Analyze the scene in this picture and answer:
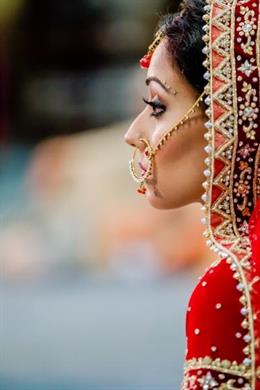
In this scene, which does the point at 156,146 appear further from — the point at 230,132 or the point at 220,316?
the point at 220,316

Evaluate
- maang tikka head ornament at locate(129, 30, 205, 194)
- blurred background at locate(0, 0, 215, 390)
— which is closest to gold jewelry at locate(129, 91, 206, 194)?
maang tikka head ornament at locate(129, 30, 205, 194)

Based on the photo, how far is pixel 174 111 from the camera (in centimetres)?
271

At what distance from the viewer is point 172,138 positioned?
270 cm

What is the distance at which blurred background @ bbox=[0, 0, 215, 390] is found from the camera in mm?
6270

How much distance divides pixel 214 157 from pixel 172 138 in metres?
0.12

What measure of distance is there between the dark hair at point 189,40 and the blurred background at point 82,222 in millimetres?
2991

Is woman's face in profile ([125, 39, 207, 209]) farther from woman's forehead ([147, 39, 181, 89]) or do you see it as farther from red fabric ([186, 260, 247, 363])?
red fabric ([186, 260, 247, 363])

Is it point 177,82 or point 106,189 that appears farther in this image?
point 106,189

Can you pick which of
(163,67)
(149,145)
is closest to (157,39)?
(163,67)

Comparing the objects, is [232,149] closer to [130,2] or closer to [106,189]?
[106,189]

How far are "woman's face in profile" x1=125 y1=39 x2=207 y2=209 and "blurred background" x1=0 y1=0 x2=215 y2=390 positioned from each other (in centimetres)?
290

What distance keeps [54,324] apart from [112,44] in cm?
300

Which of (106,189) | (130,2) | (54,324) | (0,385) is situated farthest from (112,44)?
(0,385)

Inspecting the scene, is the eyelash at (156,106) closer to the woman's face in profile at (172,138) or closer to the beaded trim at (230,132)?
the woman's face in profile at (172,138)
